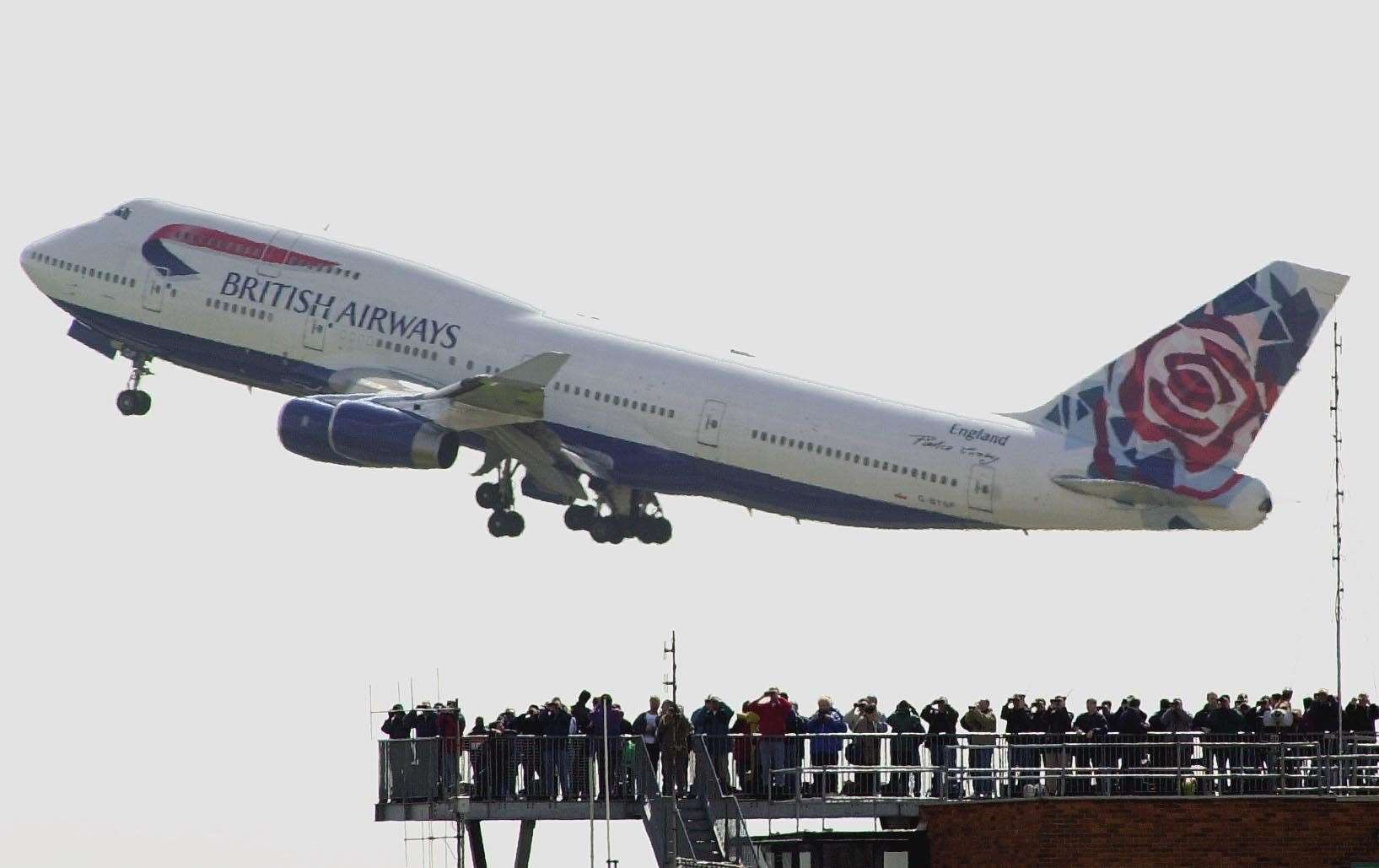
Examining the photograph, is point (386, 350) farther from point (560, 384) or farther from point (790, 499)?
point (790, 499)

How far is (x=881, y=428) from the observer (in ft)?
198

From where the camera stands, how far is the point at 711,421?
2490 inches

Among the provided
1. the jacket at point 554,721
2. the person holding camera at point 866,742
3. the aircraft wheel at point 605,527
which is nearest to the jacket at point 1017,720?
the person holding camera at point 866,742

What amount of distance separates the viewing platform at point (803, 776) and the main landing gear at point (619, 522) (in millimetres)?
25947

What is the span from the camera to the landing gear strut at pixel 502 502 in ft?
223

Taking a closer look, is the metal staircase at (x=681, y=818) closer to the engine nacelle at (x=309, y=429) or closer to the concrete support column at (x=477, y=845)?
the concrete support column at (x=477, y=845)

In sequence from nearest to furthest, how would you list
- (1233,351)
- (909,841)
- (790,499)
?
(909,841) < (1233,351) < (790,499)

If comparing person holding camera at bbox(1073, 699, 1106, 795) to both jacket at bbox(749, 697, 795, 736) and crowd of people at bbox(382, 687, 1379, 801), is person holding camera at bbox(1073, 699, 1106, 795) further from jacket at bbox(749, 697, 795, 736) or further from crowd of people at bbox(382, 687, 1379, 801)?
jacket at bbox(749, 697, 795, 736)

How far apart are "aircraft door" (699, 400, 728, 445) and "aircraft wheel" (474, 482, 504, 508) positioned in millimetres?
7293

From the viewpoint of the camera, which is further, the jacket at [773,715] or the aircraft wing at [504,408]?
the aircraft wing at [504,408]

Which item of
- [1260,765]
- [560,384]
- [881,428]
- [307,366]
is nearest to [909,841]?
[1260,765]

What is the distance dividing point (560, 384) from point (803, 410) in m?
7.28

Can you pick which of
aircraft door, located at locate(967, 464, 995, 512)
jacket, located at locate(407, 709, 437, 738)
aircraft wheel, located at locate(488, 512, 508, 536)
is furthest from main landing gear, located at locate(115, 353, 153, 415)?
jacket, located at locate(407, 709, 437, 738)

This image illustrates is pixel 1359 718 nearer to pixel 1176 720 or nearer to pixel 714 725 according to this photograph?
pixel 1176 720
